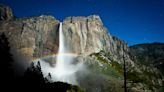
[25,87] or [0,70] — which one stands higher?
[0,70]

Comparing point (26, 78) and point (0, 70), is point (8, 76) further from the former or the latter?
point (26, 78)

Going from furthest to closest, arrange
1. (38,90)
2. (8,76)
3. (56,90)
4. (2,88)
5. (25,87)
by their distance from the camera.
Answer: (56,90)
(38,90)
(25,87)
(8,76)
(2,88)

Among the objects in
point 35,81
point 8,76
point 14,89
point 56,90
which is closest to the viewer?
point 8,76

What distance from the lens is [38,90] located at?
8825 cm

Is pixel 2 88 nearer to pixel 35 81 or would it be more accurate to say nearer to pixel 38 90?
pixel 38 90

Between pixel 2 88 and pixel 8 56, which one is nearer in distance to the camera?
pixel 2 88

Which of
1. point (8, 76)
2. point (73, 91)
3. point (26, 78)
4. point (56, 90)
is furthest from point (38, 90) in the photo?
point (73, 91)

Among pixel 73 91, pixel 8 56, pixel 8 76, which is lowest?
pixel 73 91

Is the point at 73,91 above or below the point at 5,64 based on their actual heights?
below

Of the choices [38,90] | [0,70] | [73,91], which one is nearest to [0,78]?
[0,70]

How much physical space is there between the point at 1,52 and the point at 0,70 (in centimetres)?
458

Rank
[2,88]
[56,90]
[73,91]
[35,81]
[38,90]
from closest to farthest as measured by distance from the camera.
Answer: [2,88]
[38,90]
[35,81]
[56,90]
[73,91]

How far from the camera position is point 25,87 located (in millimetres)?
81750

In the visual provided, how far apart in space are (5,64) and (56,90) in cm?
4386
